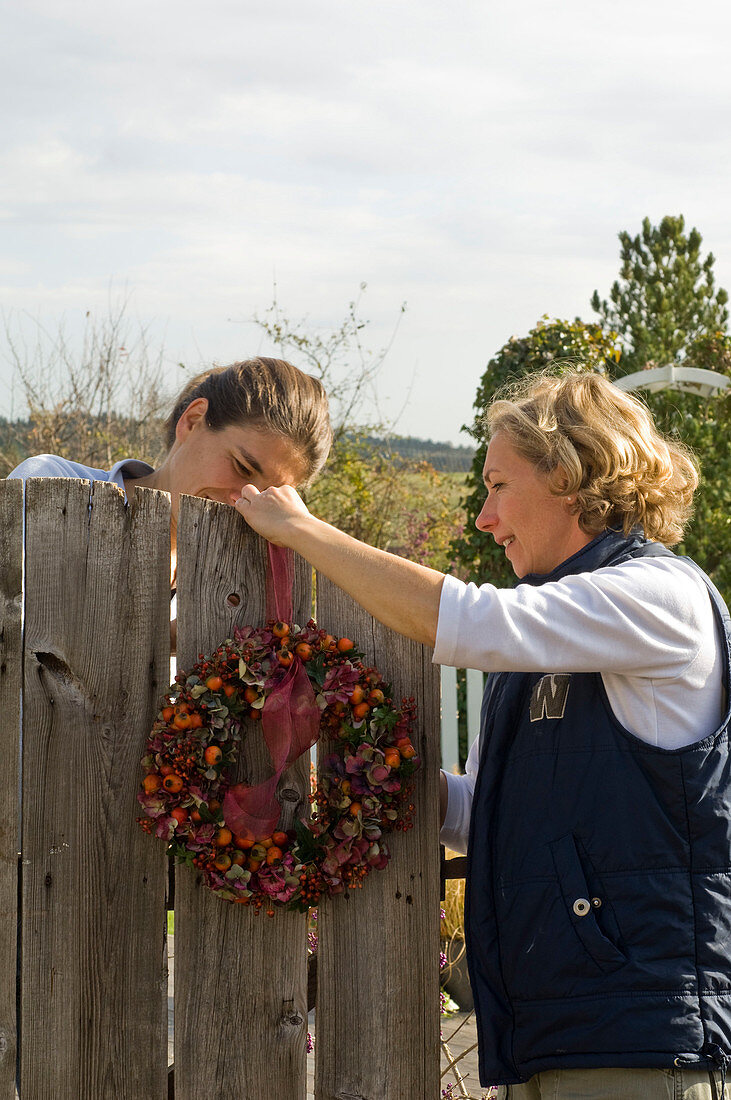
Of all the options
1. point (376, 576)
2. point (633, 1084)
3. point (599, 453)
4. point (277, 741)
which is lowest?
point (633, 1084)

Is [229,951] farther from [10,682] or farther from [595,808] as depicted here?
[595,808]

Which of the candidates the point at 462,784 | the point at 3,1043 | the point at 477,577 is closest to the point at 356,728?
the point at 462,784

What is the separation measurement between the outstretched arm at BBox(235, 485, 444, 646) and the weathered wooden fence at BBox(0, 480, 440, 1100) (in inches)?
10.9

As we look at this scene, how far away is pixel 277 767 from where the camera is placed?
1960mm

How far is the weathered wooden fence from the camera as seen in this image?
1.89 metres

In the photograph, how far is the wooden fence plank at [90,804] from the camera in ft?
6.20

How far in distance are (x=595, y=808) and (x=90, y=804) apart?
972 mm

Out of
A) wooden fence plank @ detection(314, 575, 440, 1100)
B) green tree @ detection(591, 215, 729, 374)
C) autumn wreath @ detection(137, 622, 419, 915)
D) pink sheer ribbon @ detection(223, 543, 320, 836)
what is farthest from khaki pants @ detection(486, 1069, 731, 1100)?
green tree @ detection(591, 215, 729, 374)

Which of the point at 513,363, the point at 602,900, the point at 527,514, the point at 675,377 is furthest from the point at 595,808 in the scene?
the point at 675,377

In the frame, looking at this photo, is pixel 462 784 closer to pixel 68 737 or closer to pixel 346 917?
pixel 346 917

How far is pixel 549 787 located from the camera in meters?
1.71

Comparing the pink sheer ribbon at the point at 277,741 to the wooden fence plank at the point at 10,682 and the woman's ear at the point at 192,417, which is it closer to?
the wooden fence plank at the point at 10,682

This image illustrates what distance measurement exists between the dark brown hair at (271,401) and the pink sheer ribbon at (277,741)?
1.93 ft

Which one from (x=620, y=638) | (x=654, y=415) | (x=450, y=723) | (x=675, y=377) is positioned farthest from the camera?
(x=675, y=377)
